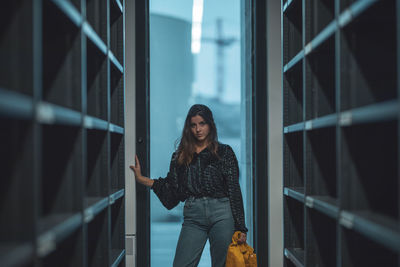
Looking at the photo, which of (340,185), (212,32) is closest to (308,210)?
(340,185)

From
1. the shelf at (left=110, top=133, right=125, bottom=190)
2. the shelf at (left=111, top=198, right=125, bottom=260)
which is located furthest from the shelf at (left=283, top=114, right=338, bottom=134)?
the shelf at (left=111, top=198, right=125, bottom=260)

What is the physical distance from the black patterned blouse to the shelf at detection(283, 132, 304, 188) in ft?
1.05

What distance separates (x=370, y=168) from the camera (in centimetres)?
149

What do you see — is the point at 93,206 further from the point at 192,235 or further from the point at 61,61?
the point at 192,235

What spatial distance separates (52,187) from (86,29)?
0.65 meters

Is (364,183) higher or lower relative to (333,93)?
lower

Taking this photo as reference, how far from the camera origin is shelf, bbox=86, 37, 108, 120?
6.62 feet

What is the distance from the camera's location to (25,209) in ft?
3.52

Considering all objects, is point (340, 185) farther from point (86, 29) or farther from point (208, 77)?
point (208, 77)

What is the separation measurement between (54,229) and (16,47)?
561mm

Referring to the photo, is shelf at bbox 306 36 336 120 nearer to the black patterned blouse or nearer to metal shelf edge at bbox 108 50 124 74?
the black patterned blouse

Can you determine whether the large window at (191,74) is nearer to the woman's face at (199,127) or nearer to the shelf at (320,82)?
the woman's face at (199,127)

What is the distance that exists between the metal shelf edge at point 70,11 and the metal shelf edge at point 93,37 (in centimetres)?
8

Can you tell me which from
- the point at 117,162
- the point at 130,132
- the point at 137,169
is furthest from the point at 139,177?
the point at 130,132
